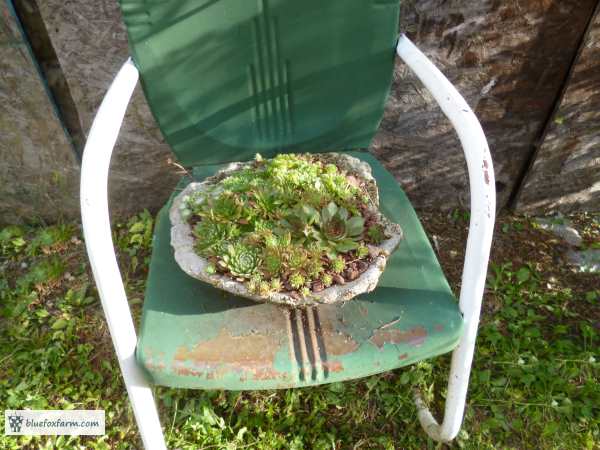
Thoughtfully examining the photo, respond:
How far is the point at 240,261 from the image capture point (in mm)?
792

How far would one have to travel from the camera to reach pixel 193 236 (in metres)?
0.87

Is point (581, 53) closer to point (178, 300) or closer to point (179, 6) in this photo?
point (179, 6)

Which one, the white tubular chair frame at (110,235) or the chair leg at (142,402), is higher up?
the white tubular chair frame at (110,235)

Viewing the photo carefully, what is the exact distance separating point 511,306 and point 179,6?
1237 millimetres

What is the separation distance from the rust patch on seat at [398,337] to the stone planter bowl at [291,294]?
8 centimetres

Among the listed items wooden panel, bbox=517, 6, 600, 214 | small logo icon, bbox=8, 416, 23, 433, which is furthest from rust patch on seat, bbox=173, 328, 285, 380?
wooden panel, bbox=517, 6, 600, 214

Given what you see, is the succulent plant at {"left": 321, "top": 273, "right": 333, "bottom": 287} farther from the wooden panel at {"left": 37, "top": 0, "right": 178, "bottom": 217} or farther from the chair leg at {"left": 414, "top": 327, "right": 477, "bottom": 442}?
the wooden panel at {"left": 37, "top": 0, "right": 178, "bottom": 217}

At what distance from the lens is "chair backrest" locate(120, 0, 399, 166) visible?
0.94 m

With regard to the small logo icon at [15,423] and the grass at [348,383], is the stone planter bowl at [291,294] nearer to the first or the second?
the grass at [348,383]

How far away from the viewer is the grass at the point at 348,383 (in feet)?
3.98

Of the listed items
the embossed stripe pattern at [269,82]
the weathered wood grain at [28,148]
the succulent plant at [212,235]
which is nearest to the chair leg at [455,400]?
the succulent plant at [212,235]

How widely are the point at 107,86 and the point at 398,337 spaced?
1078 mm

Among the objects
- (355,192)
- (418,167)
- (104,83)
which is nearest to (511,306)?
(418,167)

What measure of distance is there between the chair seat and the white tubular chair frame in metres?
0.04
